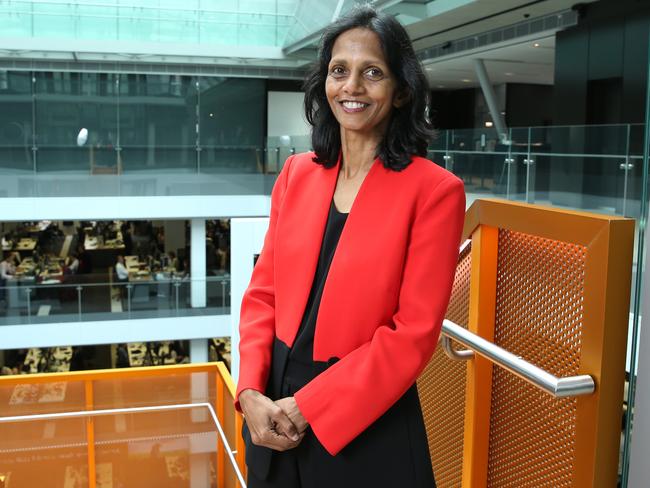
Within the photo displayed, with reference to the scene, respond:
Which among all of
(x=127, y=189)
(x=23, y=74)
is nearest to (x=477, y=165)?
(x=127, y=189)

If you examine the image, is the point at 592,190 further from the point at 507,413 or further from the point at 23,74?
the point at 23,74

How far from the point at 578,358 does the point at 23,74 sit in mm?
17677

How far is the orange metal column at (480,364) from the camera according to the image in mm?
1746

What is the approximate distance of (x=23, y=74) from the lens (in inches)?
677

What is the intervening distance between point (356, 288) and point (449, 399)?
893 mm

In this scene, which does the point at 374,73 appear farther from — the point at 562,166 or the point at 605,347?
the point at 562,166

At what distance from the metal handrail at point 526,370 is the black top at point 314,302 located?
379 millimetres

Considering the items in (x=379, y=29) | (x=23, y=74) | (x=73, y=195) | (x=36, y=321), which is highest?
(x=23, y=74)

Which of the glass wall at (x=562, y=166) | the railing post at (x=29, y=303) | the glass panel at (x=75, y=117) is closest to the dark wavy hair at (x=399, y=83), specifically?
the glass wall at (x=562, y=166)

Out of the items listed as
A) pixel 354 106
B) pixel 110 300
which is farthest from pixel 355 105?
pixel 110 300

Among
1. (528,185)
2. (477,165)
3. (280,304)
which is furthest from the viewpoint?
(477,165)

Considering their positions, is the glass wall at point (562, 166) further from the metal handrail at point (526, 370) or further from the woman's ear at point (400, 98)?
the woman's ear at point (400, 98)

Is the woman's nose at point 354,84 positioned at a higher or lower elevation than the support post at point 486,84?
lower

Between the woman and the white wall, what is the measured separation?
710 inches
